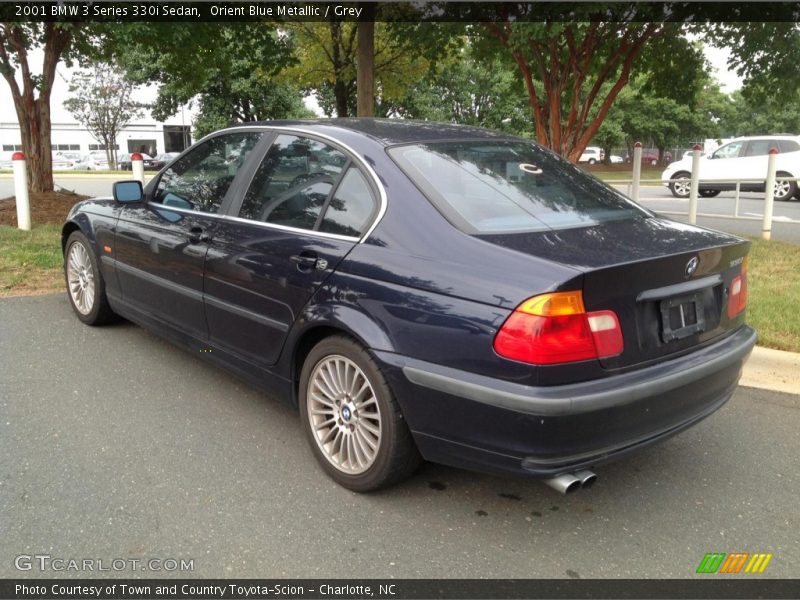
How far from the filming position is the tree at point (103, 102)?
43219 millimetres

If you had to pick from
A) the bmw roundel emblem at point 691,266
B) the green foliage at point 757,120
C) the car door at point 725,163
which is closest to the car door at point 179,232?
the bmw roundel emblem at point 691,266

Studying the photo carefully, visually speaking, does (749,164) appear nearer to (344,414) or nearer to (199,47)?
(199,47)

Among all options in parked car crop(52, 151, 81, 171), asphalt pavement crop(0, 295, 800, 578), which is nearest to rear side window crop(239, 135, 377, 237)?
asphalt pavement crop(0, 295, 800, 578)

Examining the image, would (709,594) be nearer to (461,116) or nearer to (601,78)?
(601,78)

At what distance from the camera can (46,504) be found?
288cm

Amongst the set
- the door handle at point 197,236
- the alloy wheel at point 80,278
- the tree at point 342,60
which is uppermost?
Answer: the tree at point 342,60

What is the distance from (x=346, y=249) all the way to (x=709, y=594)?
6.23 feet

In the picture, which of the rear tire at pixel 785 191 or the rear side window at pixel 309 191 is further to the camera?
the rear tire at pixel 785 191

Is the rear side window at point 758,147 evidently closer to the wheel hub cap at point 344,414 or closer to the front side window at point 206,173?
the front side window at point 206,173

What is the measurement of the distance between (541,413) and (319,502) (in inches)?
44.8

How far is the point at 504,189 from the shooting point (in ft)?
10.1

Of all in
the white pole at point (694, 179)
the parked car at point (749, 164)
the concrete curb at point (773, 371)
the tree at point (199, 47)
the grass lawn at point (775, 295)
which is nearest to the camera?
the concrete curb at point (773, 371)

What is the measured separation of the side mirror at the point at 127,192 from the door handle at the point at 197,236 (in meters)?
0.91

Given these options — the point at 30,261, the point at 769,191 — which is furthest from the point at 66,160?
the point at 769,191
